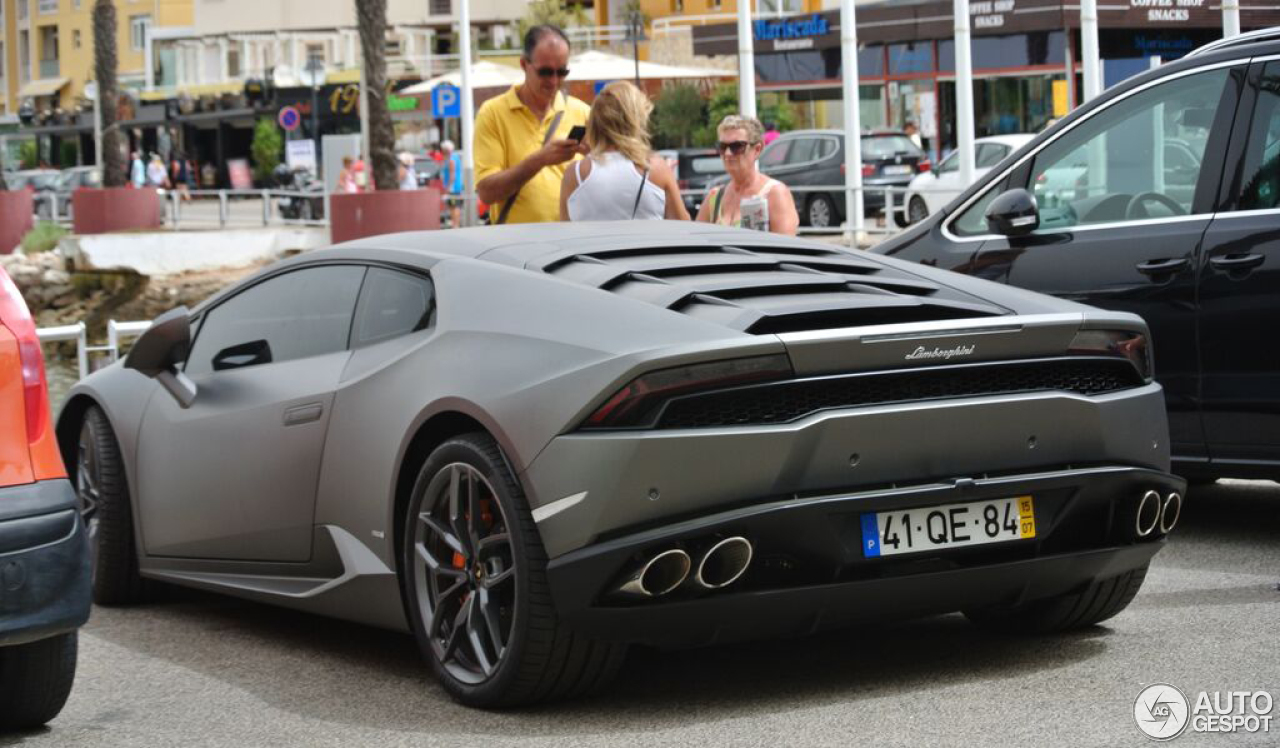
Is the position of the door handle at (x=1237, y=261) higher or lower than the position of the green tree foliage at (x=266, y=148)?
lower

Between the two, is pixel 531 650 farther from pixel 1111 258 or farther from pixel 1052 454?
pixel 1111 258

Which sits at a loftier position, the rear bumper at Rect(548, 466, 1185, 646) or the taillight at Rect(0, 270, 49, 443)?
the taillight at Rect(0, 270, 49, 443)

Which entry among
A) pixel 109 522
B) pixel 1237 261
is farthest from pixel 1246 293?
pixel 109 522

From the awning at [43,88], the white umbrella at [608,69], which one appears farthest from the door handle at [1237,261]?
the awning at [43,88]

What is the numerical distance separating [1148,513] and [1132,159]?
103 inches

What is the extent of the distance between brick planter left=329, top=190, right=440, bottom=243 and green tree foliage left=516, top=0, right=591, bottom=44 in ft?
160

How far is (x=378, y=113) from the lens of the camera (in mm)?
32531

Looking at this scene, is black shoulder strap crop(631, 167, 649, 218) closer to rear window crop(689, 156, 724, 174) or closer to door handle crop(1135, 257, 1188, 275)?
door handle crop(1135, 257, 1188, 275)

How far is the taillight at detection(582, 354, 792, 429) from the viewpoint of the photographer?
15.5 ft

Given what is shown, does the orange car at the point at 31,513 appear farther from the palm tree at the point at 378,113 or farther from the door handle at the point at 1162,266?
the palm tree at the point at 378,113

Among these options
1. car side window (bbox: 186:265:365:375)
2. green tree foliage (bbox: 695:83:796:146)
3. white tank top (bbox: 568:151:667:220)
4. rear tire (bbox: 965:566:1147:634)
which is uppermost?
green tree foliage (bbox: 695:83:796:146)

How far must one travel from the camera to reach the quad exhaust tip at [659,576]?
4688 millimetres

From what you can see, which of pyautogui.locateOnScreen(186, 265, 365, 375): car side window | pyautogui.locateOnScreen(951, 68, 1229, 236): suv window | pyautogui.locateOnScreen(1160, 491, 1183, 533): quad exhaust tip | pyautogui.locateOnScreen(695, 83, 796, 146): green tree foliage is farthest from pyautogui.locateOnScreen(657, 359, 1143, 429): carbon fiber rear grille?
pyautogui.locateOnScreen(695, 83, 796, 146): green tree foliage

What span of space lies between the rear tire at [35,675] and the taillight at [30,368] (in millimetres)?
558
